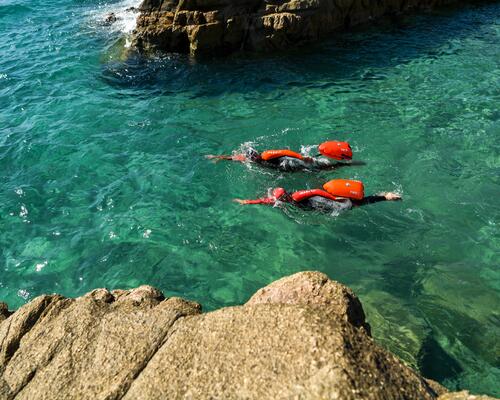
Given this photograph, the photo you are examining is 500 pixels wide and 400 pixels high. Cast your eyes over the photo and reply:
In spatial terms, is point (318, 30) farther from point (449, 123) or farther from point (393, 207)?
point (393, 207)

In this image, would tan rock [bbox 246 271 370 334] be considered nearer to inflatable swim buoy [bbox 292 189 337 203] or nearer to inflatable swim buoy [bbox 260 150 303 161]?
inflatable swim buoy [bbox 292 189 337 203]

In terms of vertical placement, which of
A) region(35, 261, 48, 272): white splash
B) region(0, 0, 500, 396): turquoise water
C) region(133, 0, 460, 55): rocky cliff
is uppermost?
region(133, 0, 460, 55): rocky cliff

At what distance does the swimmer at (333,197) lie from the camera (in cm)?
934

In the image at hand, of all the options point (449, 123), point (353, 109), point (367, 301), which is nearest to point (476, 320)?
point (367, 301)

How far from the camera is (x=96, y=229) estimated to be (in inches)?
392

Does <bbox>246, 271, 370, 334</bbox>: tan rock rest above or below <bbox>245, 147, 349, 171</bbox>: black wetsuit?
above

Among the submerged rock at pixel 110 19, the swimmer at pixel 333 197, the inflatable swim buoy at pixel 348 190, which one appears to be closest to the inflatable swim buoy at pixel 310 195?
the swimmer at pixel 333 197

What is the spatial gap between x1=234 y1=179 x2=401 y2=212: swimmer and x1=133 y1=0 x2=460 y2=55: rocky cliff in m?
9.57

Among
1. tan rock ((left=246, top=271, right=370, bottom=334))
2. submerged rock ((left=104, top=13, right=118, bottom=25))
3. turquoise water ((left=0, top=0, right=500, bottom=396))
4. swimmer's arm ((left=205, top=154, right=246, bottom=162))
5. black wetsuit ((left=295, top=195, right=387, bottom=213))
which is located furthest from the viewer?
submerged rock ((left=104, top=13, right=118, bottom=25))

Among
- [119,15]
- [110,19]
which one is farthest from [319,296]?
[119,15]

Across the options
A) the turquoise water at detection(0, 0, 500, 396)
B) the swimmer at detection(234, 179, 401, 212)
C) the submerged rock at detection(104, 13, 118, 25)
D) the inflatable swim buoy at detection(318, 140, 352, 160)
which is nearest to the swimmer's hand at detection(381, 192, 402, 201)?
the swimmer at detection(234, 179, 401, 212)

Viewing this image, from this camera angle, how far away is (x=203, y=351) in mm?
4172

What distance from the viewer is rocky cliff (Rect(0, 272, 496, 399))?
3549 millimetres

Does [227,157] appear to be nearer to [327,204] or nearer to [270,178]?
[270,178]
